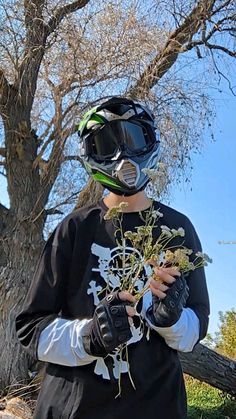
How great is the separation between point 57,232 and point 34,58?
346cm

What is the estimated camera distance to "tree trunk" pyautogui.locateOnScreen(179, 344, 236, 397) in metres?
4.58

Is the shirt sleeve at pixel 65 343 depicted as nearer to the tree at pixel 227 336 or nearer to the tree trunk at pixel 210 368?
the tree trunk at pixel 210 368

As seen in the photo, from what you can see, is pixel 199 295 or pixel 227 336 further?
pixel 227 336

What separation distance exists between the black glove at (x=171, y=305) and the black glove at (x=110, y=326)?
7 centimetres

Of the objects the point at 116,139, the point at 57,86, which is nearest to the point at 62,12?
the point at 57,86

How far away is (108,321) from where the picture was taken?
1125 mm

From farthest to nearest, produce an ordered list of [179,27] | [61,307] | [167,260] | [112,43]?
1. [179,27]
2. [112,43]
3. [61,307]
4. [167,260]

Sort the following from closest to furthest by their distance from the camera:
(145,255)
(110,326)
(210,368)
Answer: (110,326) < (145,255) < (210,368)

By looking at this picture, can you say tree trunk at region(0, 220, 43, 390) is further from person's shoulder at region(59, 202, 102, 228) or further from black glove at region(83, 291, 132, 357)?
black glove at region(83, 291, 132, 357)

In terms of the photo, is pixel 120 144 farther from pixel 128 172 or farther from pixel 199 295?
pixel 199 295

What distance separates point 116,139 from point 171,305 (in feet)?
1.66

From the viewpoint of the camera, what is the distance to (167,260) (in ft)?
3.84

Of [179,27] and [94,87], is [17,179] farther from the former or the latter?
[179,27]

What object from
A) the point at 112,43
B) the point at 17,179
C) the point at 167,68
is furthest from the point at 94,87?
the point at 17,179
